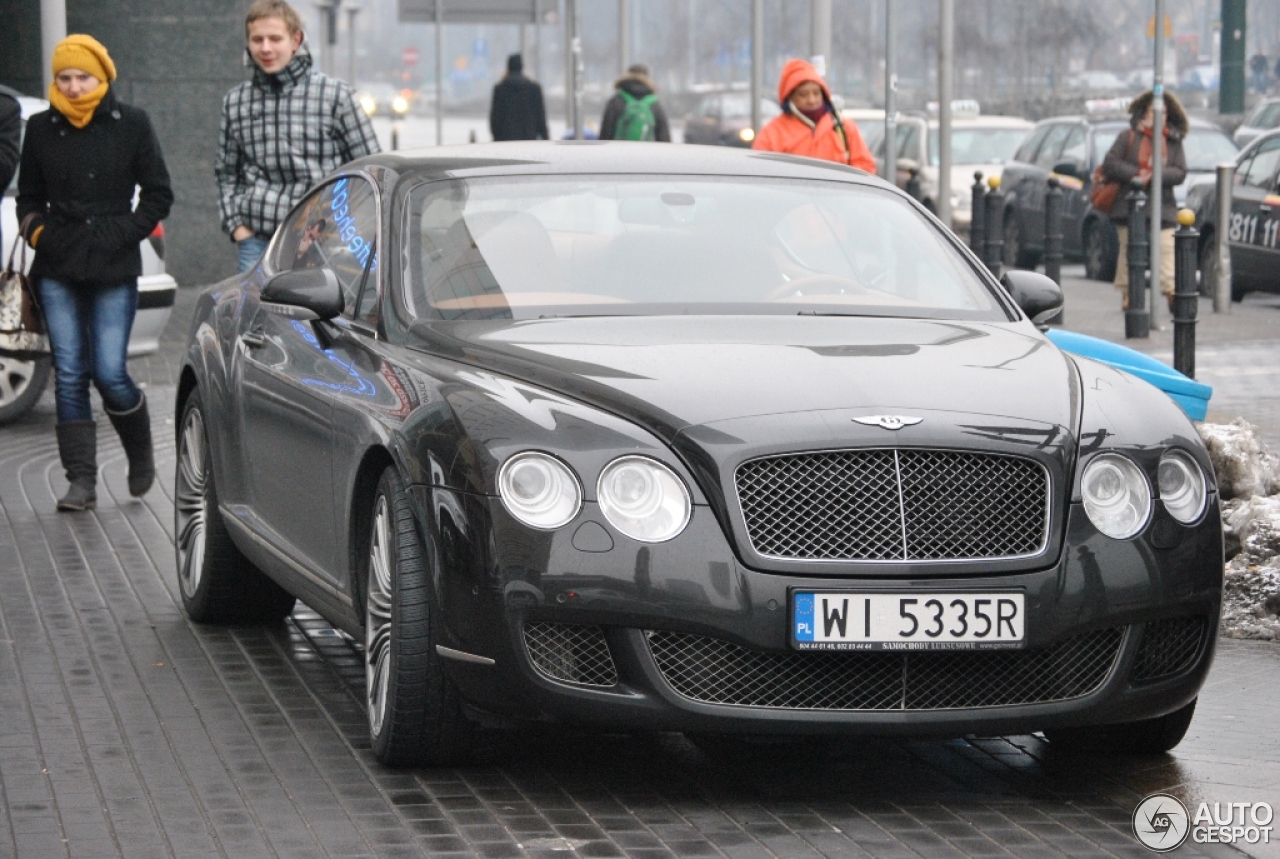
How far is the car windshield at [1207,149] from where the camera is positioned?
2505cm

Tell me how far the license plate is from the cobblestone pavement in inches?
15.8

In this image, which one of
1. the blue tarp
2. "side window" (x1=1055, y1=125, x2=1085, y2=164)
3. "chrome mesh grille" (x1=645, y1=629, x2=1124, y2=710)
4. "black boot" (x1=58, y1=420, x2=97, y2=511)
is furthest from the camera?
"side window" (x1=1055, y1=125, x2=1085, y2=164)

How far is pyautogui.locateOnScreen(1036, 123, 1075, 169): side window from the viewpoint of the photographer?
25.4 metres

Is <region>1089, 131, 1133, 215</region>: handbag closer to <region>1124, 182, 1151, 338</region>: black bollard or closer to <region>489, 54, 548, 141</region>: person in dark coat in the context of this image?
<region>1124, 182, 1151, 338</region>: black bollard

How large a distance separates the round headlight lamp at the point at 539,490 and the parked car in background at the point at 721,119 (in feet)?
173

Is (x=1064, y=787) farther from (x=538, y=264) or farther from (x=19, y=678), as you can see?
(x=19, y=678)

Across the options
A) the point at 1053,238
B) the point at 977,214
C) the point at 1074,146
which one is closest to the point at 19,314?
the point at 1053,238

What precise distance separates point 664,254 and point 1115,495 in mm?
1564

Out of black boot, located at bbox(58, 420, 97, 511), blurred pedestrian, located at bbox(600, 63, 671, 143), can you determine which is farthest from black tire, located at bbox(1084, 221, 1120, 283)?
black boot, located at bbox(58, 420, 97, 511)

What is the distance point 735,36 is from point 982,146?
6802 centimetres

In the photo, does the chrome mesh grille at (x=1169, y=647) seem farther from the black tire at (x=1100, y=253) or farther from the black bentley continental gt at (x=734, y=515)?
the black tire at (x=1100, y=253)

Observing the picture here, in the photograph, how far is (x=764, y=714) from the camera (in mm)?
5023

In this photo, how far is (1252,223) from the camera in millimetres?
19938

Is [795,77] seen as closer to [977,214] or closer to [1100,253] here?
[977,214]
